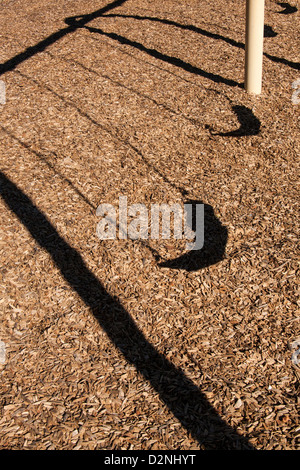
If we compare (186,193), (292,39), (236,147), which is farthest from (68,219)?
(292,39)

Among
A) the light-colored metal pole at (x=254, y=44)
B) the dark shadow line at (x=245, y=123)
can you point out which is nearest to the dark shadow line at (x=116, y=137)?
the dark shadow line at (x=245, y=123)

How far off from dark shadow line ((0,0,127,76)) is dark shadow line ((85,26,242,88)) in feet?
1.20

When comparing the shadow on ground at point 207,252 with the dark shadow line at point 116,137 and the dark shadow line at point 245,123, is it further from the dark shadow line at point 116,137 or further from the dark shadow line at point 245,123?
the dark shadow line at point 245,123

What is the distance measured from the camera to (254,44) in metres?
6.44

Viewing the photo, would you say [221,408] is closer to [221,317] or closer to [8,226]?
[221,317]

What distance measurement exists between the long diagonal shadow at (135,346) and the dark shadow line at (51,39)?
4.03 m

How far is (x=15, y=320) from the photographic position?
3781 mm

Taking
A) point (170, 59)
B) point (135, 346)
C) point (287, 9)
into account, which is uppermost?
point (287, 9)

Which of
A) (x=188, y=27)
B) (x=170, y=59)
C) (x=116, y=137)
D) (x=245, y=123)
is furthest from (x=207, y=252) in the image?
(x=188, y=27)

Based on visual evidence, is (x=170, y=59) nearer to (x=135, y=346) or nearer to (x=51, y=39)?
(x=51, y=39)

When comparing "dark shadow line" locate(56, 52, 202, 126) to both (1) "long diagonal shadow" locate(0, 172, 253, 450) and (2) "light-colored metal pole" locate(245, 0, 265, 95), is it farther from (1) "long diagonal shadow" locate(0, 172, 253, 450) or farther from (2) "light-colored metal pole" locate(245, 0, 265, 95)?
(1) "long diagonal shadow" locate(0, 172, 253, 450)

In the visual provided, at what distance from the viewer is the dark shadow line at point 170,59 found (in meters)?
7.21

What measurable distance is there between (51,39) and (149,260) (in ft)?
20.2

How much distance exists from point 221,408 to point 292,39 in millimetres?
7089
